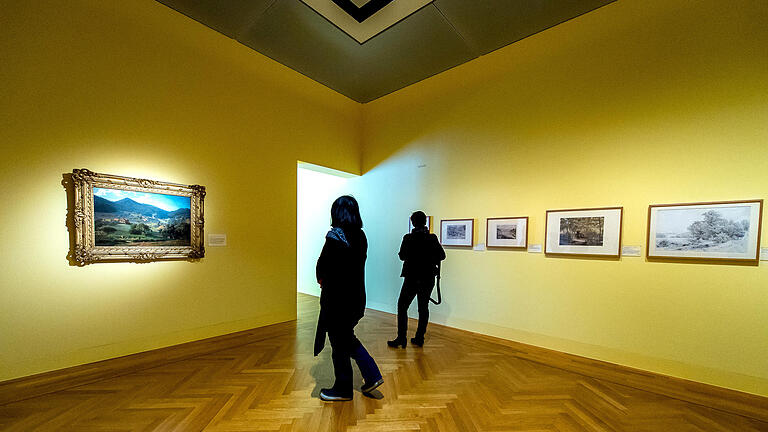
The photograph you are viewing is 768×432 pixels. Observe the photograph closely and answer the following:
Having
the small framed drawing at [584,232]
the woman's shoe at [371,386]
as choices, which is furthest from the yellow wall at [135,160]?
the small framed drawing at [584,232]

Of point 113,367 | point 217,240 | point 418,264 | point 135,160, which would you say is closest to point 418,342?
point 418,264

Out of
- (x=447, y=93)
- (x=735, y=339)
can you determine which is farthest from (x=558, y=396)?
(x=447, y=93)

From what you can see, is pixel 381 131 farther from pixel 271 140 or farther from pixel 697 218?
pixel 697 218

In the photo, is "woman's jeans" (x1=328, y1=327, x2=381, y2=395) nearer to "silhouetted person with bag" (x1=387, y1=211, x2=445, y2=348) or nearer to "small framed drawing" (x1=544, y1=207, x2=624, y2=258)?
"silhouetted person with bag" (x1=387, y1=211, x2=445, y2=348)

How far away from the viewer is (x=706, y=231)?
2.39 m

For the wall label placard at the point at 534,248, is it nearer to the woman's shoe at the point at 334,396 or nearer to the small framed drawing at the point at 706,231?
the small framed drawing at the point at 706,231

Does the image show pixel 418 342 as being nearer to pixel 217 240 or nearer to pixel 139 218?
pixel 217 240

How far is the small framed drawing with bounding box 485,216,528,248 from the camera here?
3.37 metres

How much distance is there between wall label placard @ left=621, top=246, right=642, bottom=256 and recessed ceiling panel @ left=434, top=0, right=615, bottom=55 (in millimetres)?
2712

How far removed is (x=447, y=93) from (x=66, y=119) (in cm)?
452

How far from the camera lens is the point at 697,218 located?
2414 millimetres

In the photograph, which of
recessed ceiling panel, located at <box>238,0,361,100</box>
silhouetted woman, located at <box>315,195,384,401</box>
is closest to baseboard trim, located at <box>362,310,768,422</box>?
silhouetted woman, located at <box>315,195,384,401</box>

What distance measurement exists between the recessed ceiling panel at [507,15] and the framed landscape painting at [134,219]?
12.7ft

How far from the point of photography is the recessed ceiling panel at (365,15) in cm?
311
